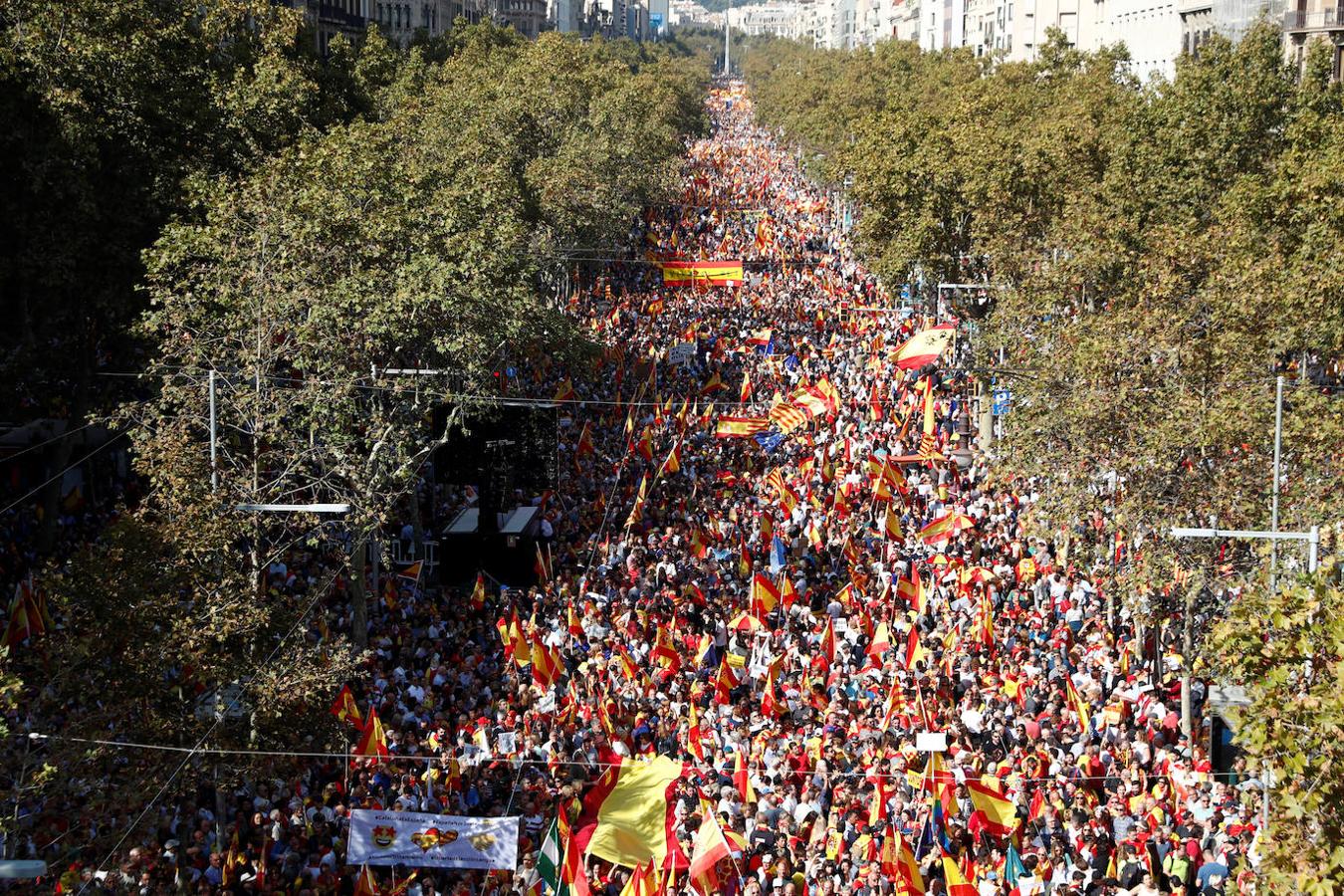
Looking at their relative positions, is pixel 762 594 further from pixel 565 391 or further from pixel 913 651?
pixel 565 391

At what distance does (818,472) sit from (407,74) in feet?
106

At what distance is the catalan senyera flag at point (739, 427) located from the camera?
38.2 m

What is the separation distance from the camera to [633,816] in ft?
62.2

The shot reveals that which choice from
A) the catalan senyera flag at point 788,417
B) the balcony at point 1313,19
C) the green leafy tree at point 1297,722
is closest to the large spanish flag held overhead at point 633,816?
the green leafy tree at point 1297,722

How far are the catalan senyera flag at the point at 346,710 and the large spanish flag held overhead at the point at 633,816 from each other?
3138 millimetres

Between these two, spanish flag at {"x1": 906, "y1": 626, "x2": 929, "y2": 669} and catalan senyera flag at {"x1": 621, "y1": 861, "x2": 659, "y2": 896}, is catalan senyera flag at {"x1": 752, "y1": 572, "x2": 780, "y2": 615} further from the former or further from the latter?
catalan senyera flag at {"x1": 621, "y1": 861, "x2": 659, "y2": 896}

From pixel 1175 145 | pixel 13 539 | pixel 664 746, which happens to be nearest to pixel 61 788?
pixel 664 746

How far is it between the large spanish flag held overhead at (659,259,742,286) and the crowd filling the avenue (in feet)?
64.3

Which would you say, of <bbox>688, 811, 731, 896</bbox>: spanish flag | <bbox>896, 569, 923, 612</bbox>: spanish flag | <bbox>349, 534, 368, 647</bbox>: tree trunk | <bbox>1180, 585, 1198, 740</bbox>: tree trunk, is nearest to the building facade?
<bbox>896, 569, 923, 612</bbox>: spanish flag

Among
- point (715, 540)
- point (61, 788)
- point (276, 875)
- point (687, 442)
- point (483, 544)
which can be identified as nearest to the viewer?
point (61, 788)

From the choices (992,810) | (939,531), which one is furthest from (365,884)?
(939,531)

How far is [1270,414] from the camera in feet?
77.4

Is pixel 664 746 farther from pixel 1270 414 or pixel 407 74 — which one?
pixel 407 74

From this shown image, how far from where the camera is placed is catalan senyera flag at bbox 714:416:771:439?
125 ft
